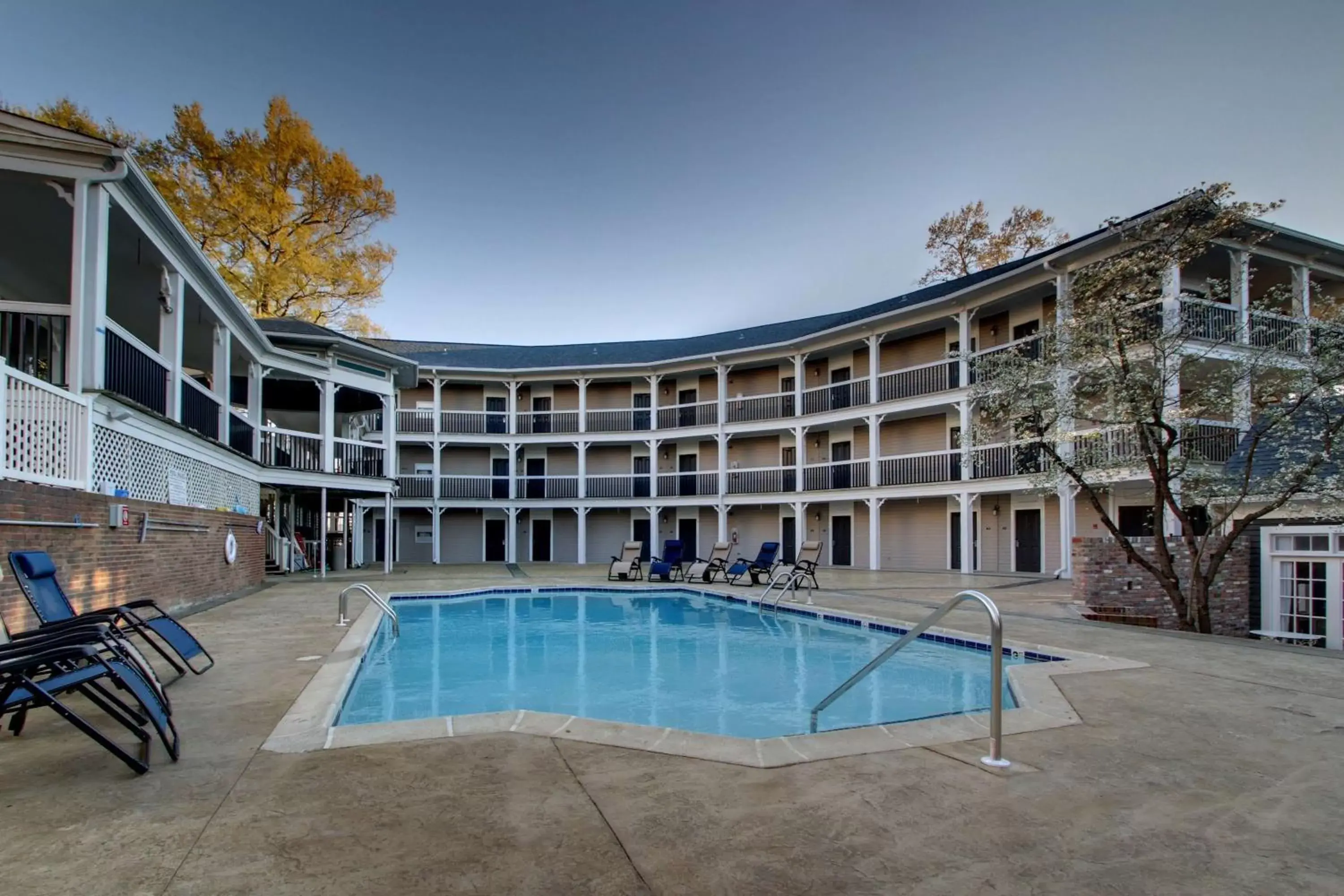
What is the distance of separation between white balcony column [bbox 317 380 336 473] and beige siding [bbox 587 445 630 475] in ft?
41.6

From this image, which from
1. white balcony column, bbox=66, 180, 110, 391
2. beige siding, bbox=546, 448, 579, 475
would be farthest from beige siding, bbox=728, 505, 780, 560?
white balcony column, bbox=66, 180, 110, 391

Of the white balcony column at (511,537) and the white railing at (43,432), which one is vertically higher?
the white railing at (43,432)

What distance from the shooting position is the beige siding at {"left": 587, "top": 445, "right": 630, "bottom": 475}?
2819 cm

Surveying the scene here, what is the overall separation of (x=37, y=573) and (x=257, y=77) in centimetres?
2432

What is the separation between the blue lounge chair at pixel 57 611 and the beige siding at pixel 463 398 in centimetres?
2309

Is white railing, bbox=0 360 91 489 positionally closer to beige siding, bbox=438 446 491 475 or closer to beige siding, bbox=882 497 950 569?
beige siding, bbox=882 497 950 569

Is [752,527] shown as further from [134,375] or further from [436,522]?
[134,375]

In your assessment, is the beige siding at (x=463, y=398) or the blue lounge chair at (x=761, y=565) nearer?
the blue lounge chair at (x=761, y=565)

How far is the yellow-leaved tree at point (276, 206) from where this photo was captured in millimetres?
21641

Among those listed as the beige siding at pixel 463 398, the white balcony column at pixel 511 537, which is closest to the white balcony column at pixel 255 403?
the white balcony column at pixel 511 537

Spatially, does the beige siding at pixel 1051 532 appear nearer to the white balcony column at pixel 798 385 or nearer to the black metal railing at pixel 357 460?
the white balcony column at pixel 798 385

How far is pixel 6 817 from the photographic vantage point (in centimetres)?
262

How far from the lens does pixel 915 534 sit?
2178cm

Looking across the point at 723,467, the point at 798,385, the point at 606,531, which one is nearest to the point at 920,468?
the point at 798,385
